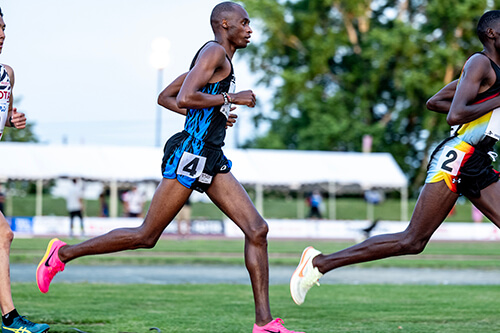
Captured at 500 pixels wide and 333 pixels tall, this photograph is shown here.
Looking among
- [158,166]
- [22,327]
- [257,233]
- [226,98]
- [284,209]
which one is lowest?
[284,209]

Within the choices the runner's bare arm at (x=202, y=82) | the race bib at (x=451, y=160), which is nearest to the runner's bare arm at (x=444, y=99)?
the race bib at (x=451, y=160)

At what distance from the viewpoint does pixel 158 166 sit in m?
33.4

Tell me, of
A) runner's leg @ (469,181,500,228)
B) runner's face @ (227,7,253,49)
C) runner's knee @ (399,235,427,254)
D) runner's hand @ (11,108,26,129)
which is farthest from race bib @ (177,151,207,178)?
runner's leg @ (469,181,500,228)

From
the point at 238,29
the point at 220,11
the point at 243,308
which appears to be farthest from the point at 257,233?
the point at 243,308

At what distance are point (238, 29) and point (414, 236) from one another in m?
2.05

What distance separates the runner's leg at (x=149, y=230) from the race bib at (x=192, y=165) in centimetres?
14

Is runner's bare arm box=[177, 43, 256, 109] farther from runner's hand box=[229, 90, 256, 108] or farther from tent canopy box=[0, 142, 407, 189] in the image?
tent canopy box=[0, 142, 407, 189]

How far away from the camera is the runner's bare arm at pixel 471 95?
5488 mm

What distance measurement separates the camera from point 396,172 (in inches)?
1404

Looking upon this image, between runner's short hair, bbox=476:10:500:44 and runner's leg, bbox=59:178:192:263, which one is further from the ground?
runner's short hair, bbox=476:10:500:44

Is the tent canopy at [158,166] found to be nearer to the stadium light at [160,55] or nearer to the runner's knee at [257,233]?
the stadium light at [160,55]

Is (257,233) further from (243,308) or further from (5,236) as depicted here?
(243,308)

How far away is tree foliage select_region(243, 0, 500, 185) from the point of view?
44031 mm

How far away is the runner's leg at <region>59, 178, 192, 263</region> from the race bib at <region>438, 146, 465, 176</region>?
1.88m
